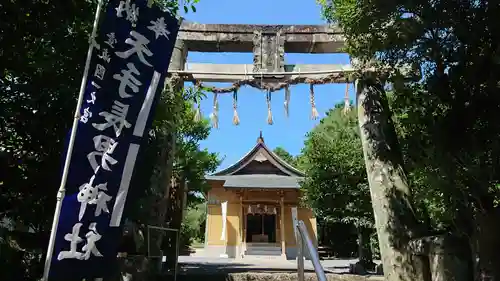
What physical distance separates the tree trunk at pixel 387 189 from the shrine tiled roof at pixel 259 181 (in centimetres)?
1196

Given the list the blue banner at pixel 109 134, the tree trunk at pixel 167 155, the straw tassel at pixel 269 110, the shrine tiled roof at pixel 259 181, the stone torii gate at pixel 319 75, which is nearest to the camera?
the blue banner at pixel 109 134

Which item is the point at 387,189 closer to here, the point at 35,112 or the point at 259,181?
the point at 35,112

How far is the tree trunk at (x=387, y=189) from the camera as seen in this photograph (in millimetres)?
5344

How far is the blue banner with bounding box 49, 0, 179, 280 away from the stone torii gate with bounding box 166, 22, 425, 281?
2.99 meters

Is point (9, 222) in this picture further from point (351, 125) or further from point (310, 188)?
point (351, 125)

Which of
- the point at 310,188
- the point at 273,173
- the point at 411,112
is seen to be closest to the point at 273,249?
the point at 273,173

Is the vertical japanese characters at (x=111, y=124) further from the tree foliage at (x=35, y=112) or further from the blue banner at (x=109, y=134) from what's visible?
the tree foliage at (x=35, y=112)

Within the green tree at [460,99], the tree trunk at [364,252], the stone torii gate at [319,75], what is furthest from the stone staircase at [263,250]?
the green tree at [460,99]

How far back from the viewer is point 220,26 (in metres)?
7.92

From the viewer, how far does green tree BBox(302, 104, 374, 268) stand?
38.8 feet

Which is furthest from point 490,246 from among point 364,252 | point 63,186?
point 364,252

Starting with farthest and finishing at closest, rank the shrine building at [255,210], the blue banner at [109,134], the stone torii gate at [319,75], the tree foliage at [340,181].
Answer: the shrine building at [255,210] < the tree foliage at [340,181] < the stone torii gate at [319,75] < the blue banner at [109,134]

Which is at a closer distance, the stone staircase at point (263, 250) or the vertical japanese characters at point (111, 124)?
the vertical japanese characters at point (111, 124)

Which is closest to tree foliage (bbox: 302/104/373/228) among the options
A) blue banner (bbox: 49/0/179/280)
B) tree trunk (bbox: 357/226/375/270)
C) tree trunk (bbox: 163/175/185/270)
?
tree trunk (bbox: 357/226/375/270)
